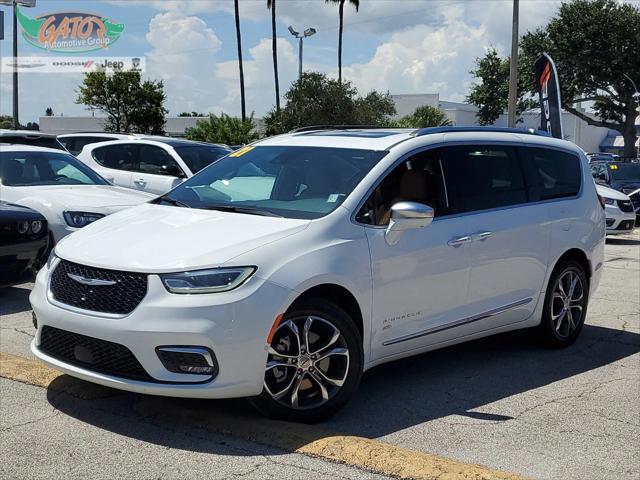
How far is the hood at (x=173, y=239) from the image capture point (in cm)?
447

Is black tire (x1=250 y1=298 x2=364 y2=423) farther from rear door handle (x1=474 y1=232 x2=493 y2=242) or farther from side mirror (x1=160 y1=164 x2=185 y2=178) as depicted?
side mirror (x1=160 y1=164 x2=185 y2=178)

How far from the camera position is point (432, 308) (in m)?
5.48

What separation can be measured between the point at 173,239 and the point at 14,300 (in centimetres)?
427

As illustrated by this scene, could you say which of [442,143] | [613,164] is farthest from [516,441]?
[613,164]

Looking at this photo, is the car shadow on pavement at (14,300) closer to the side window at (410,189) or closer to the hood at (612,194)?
the side window at (410,189)

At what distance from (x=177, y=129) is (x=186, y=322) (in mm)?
69188

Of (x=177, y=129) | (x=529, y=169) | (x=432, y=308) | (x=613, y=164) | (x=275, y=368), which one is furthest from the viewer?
(x=177, y=129)

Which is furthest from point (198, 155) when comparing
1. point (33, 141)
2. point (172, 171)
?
point (33, 141)

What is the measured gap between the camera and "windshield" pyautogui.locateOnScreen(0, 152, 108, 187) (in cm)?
973

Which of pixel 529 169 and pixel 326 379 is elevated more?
pixel 529 169

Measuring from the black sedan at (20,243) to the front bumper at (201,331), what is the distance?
358 centimetres

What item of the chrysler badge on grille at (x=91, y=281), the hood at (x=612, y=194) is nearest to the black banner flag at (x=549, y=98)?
the hood at (x=612, y=194)

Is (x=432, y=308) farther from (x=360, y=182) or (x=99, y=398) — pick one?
(x=99, y=398)

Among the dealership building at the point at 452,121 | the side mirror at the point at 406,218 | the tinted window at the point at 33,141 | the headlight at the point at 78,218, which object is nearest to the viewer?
the side mirror at the point at 406,218
